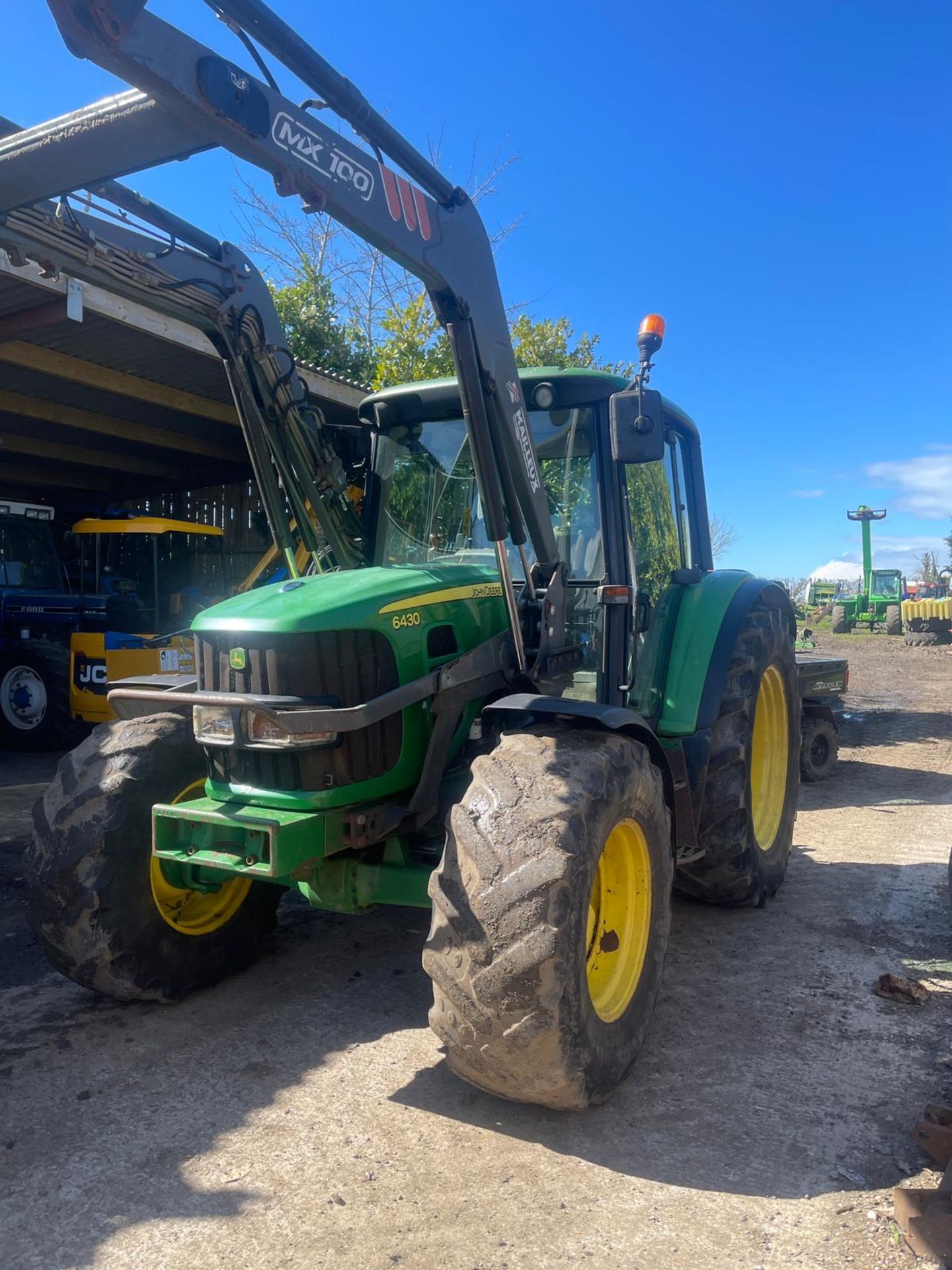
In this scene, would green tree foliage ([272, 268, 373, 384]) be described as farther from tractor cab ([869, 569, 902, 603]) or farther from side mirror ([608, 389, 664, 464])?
tractor cab ([869, 569, 902, 603])

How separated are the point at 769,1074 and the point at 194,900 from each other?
2.24 metres

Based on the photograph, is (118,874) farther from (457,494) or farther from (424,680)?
(457,494)

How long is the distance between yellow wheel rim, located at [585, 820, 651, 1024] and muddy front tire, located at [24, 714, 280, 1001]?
1.61m

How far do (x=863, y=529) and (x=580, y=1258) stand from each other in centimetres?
3547

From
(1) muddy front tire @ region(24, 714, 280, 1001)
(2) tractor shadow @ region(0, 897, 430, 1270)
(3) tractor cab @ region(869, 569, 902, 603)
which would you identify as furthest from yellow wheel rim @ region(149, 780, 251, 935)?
(3) tractor cab @ region(869, 569, 902, 603)

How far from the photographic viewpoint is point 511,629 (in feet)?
11.7

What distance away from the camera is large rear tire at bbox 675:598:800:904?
4.36 metres

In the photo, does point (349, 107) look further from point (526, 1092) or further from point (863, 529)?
point (863, 529)

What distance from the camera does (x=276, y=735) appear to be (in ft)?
10.4

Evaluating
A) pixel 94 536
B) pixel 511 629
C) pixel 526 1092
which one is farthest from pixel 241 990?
pixel 94 536

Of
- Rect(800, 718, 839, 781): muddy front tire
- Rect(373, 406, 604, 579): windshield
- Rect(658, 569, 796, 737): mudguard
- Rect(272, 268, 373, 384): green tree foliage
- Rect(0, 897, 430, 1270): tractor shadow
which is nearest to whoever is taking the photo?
Rect(0, 897, 430, 1270): tractor shadow

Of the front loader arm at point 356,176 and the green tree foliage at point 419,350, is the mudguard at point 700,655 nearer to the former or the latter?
the front loader arm at point 356,176

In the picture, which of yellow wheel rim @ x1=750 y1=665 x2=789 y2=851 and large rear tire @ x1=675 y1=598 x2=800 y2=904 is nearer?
large rear tire @ x1=675 y1=598 x2=800 y2=904

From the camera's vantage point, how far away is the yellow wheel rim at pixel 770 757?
202 inches
